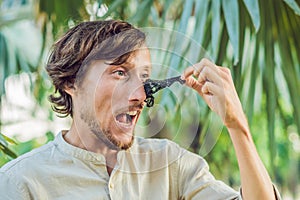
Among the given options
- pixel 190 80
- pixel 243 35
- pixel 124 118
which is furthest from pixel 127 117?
pixel 243 35

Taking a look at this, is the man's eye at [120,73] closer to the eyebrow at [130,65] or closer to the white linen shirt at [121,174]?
the eyebrow at [130,65]

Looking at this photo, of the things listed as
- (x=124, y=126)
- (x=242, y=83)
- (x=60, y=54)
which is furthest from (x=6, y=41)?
(x=124, y=126)

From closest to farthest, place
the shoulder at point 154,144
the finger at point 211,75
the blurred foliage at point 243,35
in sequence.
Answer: the finger at point 211,75 < the shoulder at point 154,144 < the blurred foliage at point 243,35

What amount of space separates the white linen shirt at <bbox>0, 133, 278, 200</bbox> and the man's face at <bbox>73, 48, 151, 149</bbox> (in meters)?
0.06

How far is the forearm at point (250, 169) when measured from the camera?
110 centimetres

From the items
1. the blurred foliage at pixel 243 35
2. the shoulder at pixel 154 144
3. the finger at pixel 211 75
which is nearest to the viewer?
the finger at pixel 211 75

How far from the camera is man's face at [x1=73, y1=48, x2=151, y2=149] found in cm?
108

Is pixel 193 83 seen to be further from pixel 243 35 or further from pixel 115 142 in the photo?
pixel 243 35

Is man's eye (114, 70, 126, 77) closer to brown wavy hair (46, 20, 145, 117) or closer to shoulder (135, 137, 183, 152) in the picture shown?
brown wavy hair (46, 20, 145, 117)

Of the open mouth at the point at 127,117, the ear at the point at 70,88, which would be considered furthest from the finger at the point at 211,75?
the ear at the point at 70,88

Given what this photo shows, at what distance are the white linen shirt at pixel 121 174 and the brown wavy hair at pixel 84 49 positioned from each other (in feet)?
0.37

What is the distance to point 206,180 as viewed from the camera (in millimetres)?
1205

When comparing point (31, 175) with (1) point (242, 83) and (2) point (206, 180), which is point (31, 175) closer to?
(2) point (206, 180)

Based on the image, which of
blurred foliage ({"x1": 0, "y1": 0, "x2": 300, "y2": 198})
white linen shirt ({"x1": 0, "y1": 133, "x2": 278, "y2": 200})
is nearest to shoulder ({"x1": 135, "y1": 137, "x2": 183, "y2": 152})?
white linen shirt ({"x1": 0, "y1": 133, "x2": 278, "y2": 200})
